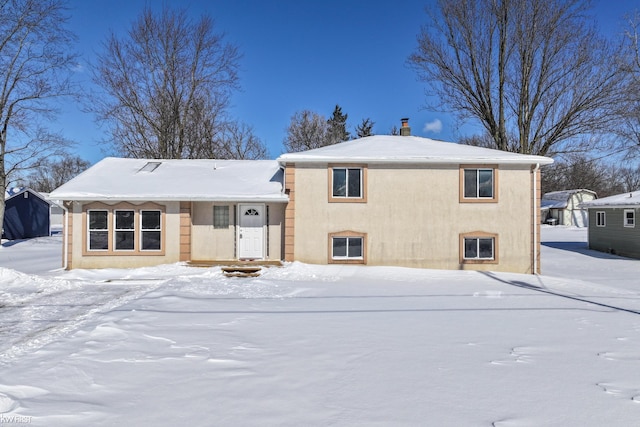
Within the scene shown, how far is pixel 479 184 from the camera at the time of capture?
43.0 ft

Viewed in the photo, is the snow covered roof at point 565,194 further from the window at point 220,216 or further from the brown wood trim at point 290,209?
the window at point 220,216

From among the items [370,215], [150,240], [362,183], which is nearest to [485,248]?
[370,215]

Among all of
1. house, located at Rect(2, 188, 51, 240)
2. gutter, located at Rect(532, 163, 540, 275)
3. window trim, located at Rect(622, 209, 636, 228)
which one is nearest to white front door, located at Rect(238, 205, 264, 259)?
gutter, located at Rect(532, 163, 540, 275)

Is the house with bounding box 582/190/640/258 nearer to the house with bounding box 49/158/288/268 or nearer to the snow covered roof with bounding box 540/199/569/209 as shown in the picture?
the house with bounding box 49/158/288/268

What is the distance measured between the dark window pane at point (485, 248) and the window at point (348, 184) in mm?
4574

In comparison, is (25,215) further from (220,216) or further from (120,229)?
(220,216)

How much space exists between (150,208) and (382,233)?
331 inches

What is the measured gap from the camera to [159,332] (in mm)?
5754

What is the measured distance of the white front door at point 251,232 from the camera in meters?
13.7

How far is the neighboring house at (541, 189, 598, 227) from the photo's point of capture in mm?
42250

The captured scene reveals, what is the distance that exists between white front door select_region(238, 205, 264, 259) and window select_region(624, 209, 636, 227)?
19789 millimetres

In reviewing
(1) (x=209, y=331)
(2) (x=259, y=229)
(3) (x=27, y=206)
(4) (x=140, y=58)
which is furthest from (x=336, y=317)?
(3) (x=27, y=206)

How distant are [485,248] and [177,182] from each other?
11.9 metres

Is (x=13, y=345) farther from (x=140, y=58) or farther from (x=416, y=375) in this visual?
(x=140, y=58)
